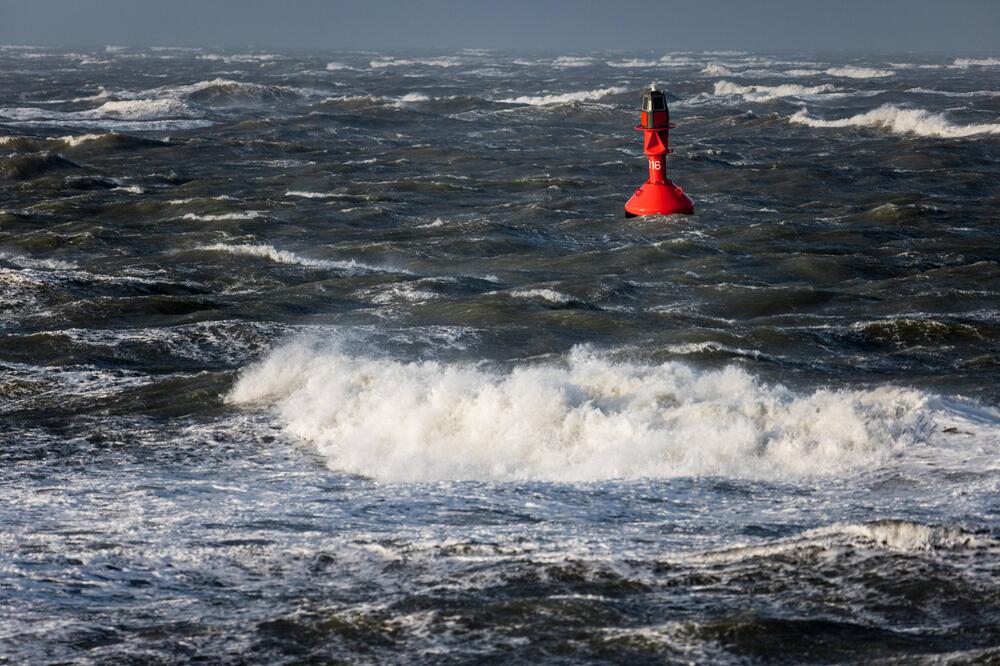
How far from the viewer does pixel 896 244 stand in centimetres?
1775

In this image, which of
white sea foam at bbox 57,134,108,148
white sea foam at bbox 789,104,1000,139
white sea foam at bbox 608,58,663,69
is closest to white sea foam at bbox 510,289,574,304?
white sea foam at bbox 57,134,108,148

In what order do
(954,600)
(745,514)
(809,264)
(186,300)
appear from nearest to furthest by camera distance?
(954,600) → (745,514) → (186,300) → (809,264)

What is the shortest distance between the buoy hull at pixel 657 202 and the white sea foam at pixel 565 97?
33.1m

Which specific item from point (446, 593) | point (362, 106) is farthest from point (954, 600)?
point (362, 106)

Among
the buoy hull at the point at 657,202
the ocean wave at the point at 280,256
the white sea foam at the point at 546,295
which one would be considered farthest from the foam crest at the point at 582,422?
the buoy hull at the point at 657,202

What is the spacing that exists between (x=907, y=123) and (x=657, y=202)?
20.9 m

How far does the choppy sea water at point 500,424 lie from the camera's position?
19.3 feet

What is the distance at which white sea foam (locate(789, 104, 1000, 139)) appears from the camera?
116ft

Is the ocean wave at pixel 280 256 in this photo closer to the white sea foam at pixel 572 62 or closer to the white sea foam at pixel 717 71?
the white sea foam at pixel 717 71

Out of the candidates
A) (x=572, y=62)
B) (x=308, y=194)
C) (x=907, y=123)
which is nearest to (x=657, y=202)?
(x=308, y=194)

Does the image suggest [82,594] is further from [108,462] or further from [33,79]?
[33,79]

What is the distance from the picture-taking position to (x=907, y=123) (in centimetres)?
3791

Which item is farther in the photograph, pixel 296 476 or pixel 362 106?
pixel 362 106

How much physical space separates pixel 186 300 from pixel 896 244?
9.63 metres
